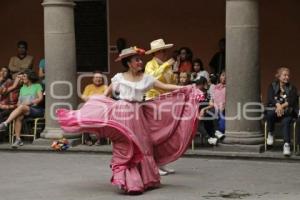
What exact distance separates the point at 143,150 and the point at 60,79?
457 centimetres

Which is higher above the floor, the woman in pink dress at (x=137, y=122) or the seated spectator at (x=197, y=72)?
the seated spectator at (x=197, y=72)

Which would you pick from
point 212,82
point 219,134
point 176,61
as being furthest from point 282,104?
point 176,61

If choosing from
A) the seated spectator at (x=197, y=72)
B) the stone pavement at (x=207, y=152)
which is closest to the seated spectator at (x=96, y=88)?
the stone pavement at (x=207, y=152)

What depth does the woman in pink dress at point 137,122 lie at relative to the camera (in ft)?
30.0

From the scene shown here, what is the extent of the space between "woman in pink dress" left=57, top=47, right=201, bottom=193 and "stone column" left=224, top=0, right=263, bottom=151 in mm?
2531

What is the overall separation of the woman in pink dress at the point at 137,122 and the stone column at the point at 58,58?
386cm

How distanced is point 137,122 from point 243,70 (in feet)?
11.2

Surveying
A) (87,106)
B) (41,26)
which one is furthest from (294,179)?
(41,26)

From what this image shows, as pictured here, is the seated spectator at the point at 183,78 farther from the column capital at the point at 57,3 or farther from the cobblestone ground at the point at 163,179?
the column capital at the point at 57,3

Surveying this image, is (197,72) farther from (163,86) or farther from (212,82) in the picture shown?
(163,86)

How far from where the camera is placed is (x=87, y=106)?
9.33 m

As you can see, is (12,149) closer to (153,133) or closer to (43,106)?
(43,106)

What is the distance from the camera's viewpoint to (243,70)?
12.1 meters

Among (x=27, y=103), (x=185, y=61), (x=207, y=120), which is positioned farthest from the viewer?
(x=185, y=61)
